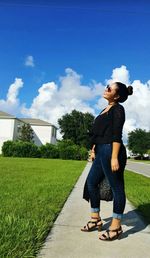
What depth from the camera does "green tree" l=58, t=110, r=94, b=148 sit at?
295 feet

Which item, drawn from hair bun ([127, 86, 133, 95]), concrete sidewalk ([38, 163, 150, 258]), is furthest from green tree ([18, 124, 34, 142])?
hair bun ([127, 86, 133, 95])

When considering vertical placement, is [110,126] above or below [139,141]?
below

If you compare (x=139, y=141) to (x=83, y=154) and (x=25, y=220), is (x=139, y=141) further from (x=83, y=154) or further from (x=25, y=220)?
(x=25, y=220)

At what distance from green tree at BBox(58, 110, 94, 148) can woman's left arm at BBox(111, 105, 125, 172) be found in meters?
83.9

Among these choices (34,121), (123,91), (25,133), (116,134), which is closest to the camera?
(116,134)

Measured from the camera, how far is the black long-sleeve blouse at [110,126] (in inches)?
199

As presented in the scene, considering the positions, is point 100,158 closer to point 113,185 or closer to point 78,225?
point 113,185

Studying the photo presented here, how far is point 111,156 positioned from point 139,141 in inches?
4028

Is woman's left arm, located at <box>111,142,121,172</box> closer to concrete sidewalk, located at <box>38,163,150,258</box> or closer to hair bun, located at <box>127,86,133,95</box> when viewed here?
hair bun, located at <box>127,86,133,95</box>

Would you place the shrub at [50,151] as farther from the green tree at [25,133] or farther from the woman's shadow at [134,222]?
the woman's shadow at [134,222]

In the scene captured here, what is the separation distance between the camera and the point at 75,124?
9075 centimetres

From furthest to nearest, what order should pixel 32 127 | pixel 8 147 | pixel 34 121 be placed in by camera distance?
pixel 34 121 → pixel 32 127 → pixel 8 147

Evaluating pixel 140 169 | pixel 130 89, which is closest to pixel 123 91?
pixel 130 89

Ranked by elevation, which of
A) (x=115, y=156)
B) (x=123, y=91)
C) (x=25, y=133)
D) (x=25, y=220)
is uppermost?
(x=25, y=133)
